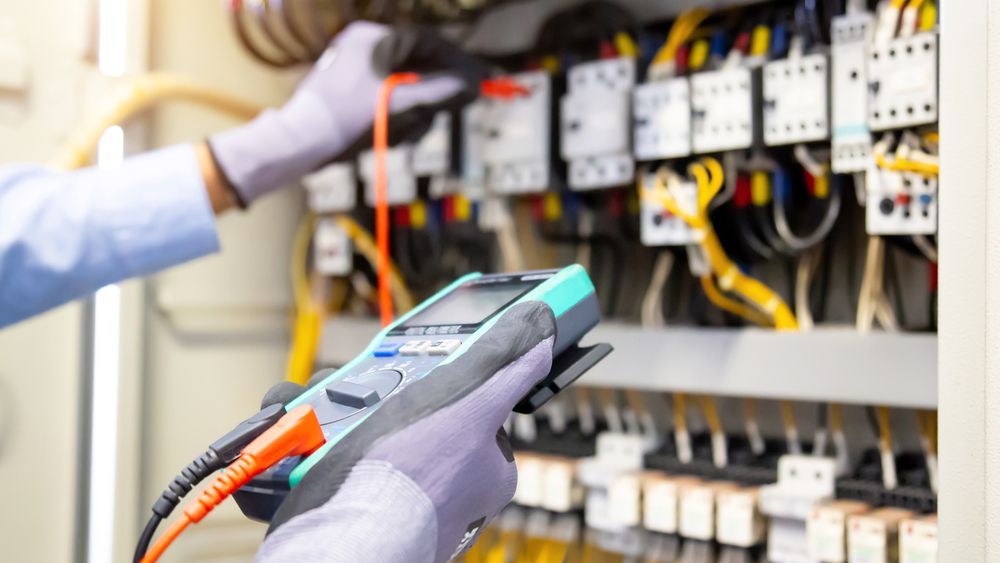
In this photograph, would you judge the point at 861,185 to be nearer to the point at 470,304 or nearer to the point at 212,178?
the point at 470,304

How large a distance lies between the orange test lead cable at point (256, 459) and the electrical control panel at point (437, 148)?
833mm

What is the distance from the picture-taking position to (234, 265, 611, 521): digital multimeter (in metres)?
0.53

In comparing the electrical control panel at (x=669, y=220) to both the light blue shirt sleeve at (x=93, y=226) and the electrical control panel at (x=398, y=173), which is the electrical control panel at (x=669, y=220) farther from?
the light blue shirt sleeve at (x=93, y=226)

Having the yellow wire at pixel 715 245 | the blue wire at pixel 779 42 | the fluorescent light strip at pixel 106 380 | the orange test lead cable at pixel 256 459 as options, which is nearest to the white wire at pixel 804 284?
the yellow wire at pixel 715 245

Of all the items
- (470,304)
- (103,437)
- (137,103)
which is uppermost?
(137,103)

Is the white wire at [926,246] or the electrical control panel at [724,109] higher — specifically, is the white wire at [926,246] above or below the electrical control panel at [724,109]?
below

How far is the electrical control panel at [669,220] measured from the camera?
1053 mm

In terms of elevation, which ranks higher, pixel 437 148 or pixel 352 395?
pixel 437 148

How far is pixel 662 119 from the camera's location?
42.4 inches

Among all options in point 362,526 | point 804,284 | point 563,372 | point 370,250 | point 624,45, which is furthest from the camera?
point 370,250

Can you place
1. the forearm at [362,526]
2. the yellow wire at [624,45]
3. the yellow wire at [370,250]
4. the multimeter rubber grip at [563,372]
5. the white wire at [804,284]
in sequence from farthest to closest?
the yellow wire at [370,250] → the yellow wire at [624,45] → the white wire at [804,284] → the multimeter rubber grip at [563,372] → the forearm at [362,526]

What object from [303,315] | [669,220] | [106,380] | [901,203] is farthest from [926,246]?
[106,380]

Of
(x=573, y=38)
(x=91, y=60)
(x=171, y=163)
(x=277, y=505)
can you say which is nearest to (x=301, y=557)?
(x=277, y=505)

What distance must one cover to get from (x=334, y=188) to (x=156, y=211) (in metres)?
0.51
